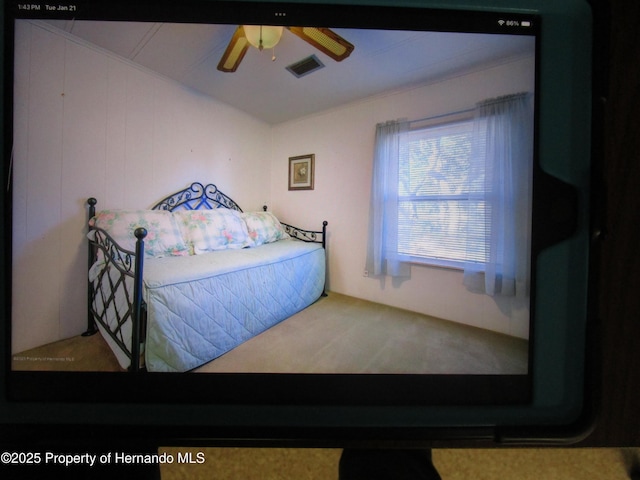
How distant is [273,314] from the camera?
49 centimetres

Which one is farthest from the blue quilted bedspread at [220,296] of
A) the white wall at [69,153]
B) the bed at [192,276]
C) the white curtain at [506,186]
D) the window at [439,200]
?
the white curtain at [506,186]

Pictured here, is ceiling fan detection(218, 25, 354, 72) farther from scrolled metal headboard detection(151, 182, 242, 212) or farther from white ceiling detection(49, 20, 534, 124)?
scrolled metal headboard detection(151, 182, 242, 212)

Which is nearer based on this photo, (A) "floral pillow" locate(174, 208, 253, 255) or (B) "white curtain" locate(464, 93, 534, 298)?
(B) "white curtain" locate(464, 93, 534, 298)

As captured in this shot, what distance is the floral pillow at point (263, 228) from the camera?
0.52 metres

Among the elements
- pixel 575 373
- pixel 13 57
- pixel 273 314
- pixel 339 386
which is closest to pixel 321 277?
pixel 273 314

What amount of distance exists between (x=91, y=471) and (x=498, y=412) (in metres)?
0.76

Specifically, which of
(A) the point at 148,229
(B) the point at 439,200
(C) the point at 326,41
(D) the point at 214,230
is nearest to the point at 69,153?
(A) the point at 148,229

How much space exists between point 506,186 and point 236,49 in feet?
1.86

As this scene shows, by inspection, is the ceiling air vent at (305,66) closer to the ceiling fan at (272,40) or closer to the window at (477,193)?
the ceiling fan at (272,40)

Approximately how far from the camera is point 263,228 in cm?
54

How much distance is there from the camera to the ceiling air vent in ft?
1.37

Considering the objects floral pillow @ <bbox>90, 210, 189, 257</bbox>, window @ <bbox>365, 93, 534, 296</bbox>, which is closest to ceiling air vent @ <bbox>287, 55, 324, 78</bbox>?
window @ <bbox>365, 93, 534, 296</bbox>

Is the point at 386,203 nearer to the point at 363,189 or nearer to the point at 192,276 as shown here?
the point at 363,189

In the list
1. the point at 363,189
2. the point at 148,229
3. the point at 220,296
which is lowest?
the point at 220,296
